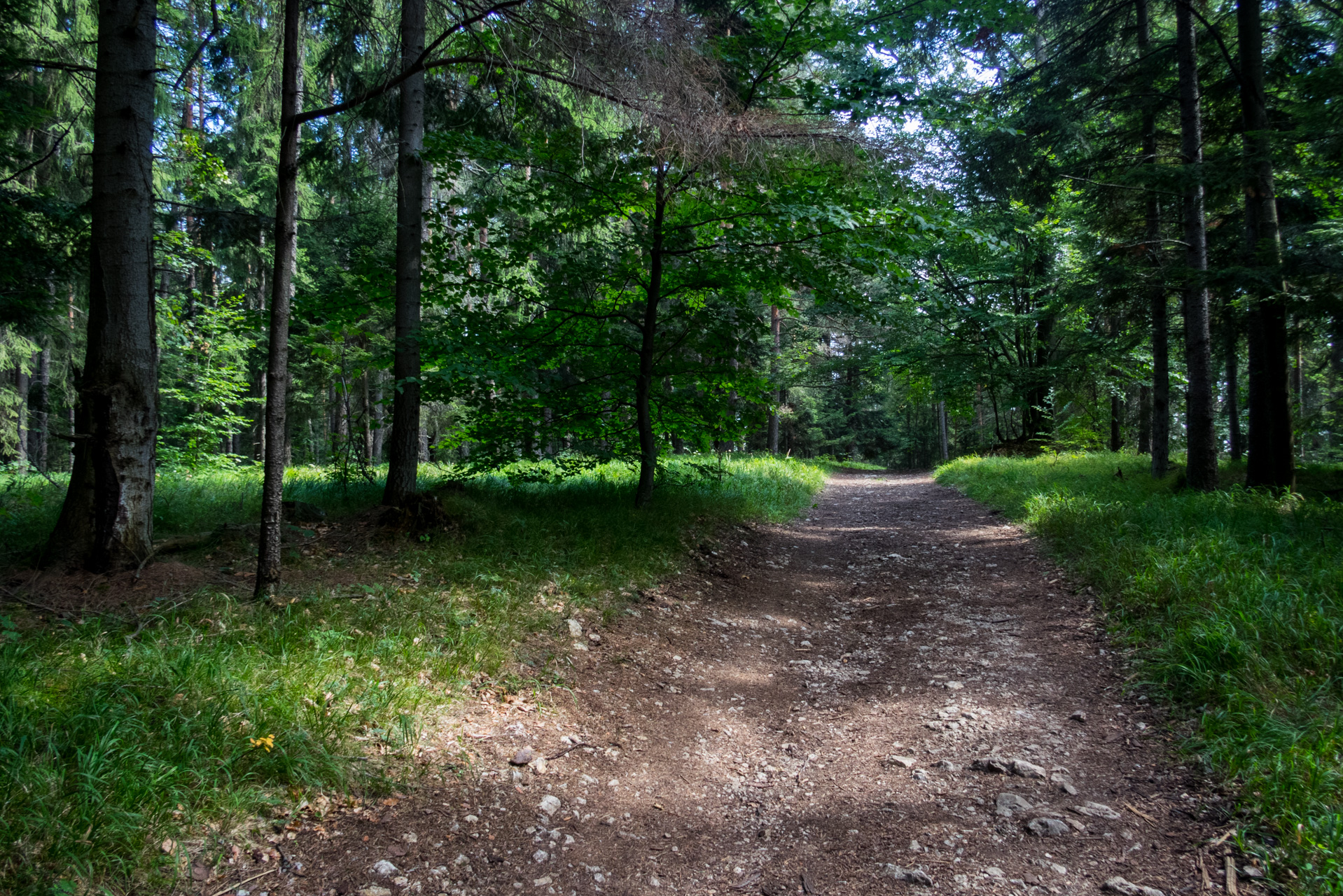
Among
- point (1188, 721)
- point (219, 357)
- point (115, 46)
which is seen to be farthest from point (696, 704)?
point (219, 357)

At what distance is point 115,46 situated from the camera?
4.55 meters

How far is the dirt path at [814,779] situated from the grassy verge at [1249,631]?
25 centimetres

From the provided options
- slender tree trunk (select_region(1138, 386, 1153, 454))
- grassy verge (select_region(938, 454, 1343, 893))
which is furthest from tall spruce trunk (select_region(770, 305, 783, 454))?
grassy verge (select_region(938, 454, 1343, 893))

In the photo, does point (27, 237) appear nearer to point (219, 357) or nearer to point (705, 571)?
point (705, 571)

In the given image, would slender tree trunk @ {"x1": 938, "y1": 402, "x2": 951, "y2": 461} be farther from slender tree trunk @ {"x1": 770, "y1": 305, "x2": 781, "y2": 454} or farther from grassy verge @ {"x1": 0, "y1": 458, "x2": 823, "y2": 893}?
grassy verge @ {"x1": 0, "y1": 458, "x2": 823, "y2": 893}

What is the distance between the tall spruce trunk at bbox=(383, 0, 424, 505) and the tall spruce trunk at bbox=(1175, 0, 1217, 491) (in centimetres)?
1038

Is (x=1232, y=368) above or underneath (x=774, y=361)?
underneath

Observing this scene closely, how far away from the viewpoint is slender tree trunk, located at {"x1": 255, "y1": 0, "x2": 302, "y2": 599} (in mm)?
4059

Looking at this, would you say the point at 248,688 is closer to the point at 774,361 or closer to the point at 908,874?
the point at 908,874

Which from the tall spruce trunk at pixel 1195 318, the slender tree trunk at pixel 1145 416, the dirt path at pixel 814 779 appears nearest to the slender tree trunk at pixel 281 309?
the dirt path at pixel 814 779

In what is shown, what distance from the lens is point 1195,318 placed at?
30.0ft

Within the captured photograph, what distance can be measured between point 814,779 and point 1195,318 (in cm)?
971

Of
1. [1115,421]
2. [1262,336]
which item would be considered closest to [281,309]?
[1262,336]

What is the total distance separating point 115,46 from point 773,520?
9.56 m
